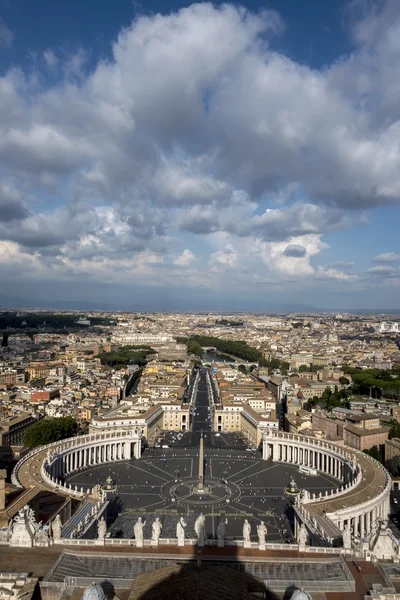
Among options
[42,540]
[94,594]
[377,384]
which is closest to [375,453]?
[377,384]

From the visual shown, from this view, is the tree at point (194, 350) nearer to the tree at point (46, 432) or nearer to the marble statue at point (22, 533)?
the tree at point (46, 432)

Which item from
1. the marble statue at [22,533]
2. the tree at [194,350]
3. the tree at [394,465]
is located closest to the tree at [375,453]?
the tree at [394,465]

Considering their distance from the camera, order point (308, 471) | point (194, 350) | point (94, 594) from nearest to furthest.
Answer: point (94, 594) → point (308, 471) → point (194, 350)

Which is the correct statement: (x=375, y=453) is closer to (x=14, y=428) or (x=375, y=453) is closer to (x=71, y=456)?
(x=71, y=456)

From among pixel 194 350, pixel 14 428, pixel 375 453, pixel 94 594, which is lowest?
pixel 375 453

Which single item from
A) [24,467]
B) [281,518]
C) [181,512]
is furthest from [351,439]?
[24,467]

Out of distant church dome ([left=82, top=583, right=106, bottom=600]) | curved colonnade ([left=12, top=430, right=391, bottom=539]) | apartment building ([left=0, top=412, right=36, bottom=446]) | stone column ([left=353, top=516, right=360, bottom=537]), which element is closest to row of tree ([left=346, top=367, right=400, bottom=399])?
curved colonnade ([left=12, top=430, right=391, bottom=539])

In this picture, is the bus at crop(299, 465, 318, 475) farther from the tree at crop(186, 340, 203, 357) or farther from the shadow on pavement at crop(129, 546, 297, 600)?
the tree at crop(186, 340, 203, 357)
